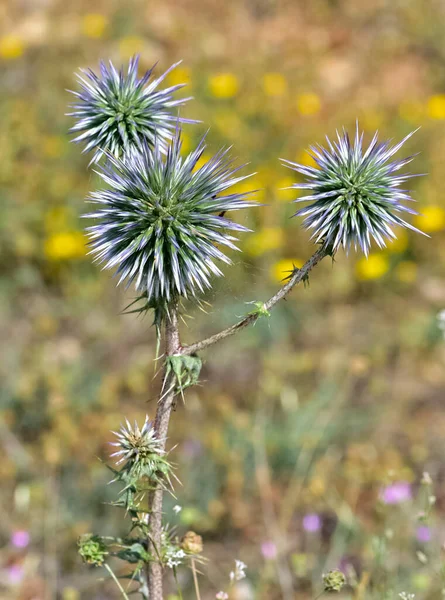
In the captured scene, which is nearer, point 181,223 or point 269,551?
point 181,223

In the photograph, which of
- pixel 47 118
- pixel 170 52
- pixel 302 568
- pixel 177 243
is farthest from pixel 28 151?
pixel 177 243

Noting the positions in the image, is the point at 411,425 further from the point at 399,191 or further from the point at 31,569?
the point at 399,191

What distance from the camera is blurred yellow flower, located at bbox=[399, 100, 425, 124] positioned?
5.68m

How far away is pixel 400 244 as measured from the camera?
483 centimetres

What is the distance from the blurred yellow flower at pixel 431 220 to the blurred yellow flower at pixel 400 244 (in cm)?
12

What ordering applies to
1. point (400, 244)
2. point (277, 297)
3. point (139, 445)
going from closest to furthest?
1. point (277, 297)
2. point (139, 445)
3. point (400, 244)

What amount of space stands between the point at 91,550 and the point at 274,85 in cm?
516

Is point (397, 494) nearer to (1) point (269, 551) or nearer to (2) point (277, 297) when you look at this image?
(1) point (269, 551)

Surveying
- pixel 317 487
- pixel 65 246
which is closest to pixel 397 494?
pixel 317 487

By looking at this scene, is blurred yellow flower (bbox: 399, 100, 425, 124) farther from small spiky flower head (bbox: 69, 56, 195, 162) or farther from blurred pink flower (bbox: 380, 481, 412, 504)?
small spiky flower head (bbox: 69, 56, 195, 162)

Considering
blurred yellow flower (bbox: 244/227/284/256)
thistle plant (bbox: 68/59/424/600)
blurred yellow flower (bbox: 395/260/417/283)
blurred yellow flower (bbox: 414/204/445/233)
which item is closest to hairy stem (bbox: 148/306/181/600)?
thistle plant (bbox: 68/59/424/600)

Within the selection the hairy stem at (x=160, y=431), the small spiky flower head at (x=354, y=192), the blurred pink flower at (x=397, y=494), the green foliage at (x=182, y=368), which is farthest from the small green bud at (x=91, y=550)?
the blurred pink flower at (x=397, y=494)

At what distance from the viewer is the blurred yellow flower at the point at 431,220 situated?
15.7 ft

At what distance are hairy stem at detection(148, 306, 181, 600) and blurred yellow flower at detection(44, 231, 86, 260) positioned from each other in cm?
334
